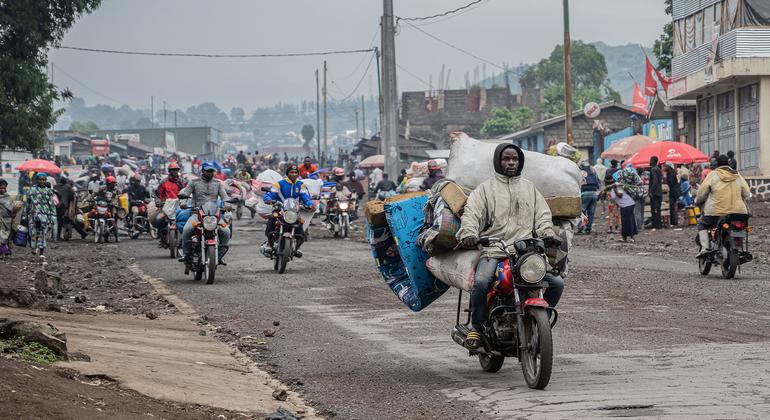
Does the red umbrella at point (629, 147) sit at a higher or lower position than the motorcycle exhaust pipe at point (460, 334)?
higher

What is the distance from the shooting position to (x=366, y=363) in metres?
9.98

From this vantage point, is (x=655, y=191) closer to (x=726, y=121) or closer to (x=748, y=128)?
(x=748, y=128)

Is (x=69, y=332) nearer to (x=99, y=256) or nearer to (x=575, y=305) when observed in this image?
(x=575, y=305)

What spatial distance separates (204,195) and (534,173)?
977 cm

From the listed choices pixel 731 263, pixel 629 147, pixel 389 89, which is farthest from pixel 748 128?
pixel 731 263

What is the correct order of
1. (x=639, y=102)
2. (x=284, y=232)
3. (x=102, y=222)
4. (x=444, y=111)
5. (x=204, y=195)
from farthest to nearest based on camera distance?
1. (x=444, y=111)
2. (x=639, y=102)
3. (x=102, y=222)
4. (x=284, y=232)
5. (x=204, y=195)

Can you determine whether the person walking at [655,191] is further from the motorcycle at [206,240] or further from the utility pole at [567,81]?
the motorcycle at [206,240]

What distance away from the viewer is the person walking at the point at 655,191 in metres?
30.0

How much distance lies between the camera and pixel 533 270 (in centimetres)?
831

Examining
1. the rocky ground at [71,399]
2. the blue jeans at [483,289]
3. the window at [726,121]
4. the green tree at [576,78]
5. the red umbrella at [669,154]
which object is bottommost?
the rocky ground at [71,399]

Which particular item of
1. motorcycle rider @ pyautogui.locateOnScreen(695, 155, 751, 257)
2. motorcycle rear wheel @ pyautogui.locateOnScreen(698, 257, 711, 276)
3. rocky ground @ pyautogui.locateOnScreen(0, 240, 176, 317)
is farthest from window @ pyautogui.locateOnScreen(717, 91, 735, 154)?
motorcycle rider @ pyautogui.locateOnScreen(695, 155, 751, 257)

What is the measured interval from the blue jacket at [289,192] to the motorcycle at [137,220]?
39.8 ft

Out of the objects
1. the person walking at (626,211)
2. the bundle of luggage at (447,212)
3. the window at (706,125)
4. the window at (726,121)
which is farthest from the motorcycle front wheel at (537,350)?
the window at (706,125)

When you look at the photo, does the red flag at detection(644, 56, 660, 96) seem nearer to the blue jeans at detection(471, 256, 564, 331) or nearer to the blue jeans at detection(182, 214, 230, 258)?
the blue jeans at detection(182, 214, 230, 258)
